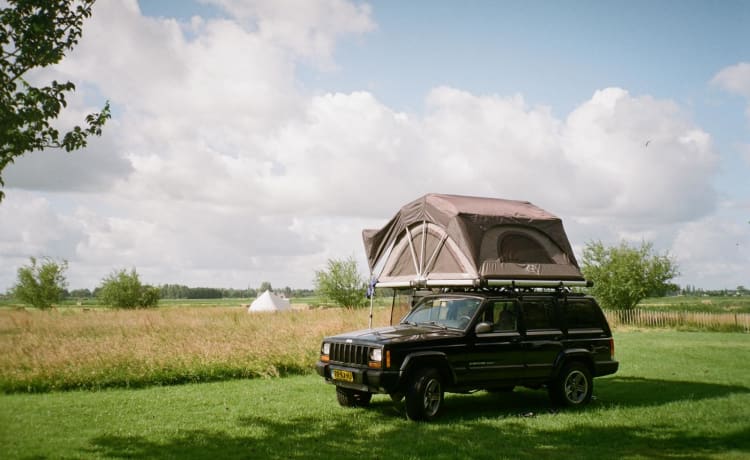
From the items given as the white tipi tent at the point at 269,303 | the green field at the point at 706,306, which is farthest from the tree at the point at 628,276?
the white tipi tent at the point at 269,303

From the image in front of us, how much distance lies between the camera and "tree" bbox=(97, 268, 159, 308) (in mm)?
53344

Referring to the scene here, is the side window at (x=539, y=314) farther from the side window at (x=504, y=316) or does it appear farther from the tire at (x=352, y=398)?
the tire at (x=352, y=398)

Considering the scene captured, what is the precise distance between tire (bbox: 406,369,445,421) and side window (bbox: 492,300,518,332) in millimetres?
1566

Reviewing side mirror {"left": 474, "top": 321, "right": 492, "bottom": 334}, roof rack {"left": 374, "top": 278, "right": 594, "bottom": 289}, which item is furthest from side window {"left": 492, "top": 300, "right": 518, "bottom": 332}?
side mirror {"left": 474, "top": 321, "right": 492, "bottom": 334}

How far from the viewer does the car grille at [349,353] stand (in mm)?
9633

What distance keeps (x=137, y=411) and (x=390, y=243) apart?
6.21m

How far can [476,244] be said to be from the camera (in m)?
11.3

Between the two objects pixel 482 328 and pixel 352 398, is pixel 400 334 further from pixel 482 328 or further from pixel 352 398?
pixel 352 398

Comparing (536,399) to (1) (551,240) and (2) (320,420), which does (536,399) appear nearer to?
(1) (551,240)

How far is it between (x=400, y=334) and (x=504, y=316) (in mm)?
2020

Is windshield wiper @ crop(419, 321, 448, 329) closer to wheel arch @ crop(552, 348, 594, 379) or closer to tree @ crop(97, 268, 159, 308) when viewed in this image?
wheel arch @ crop(552, 348, 594, 379)

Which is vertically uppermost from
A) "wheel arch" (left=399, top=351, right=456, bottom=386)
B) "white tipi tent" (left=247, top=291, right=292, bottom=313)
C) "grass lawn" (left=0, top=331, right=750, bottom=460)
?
"white tipi tent" (left=247, top=291, right=292, bottom=313)

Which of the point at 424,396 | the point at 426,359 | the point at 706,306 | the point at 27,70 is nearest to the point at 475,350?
the point at 426,359

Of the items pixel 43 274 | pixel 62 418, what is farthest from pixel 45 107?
pixel 43 274
